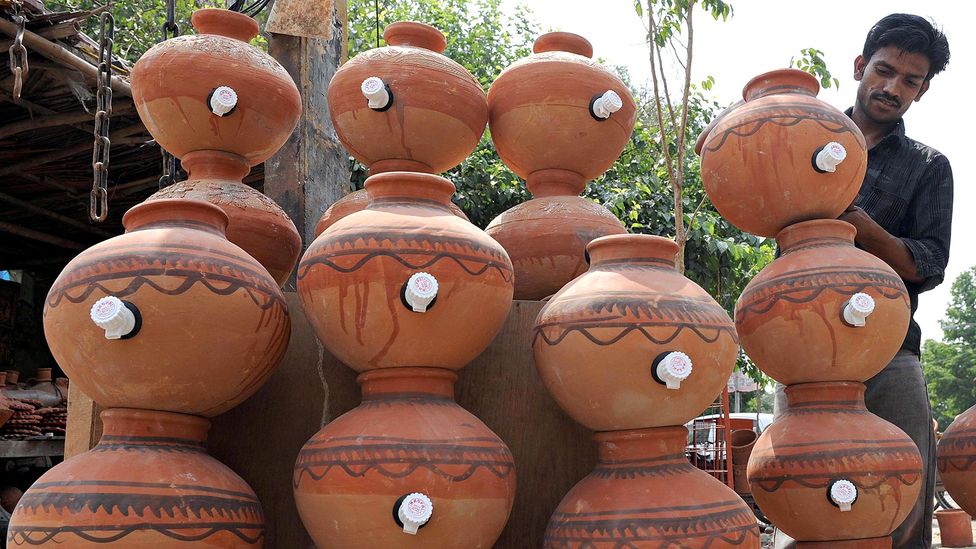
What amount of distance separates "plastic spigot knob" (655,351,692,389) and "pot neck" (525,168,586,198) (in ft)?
3.05

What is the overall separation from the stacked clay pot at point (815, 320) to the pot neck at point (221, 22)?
1.36 meters

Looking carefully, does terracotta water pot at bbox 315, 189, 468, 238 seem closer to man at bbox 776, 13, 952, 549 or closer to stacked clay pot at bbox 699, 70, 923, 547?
stacked clay pot at bbox 699, 70, 923, 547

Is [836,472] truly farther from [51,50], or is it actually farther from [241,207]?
[51,50]

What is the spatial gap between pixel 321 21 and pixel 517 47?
902 cm

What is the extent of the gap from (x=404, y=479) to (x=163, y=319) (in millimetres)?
541

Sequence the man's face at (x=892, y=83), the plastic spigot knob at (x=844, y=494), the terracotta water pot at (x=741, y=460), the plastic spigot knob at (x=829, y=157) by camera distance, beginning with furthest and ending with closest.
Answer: the terracotta water pot at (x=741, y=460) → the man's face at (x=892, y=83) → the plastic spigot knob at (x=829, y=157) → the plastic spigot knob at (x=844, y=494)

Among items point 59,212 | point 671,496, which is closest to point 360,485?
point 671,496

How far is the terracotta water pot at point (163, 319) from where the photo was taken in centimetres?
150

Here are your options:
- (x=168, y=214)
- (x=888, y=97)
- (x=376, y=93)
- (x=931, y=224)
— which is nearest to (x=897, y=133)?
(x=888, y=97)

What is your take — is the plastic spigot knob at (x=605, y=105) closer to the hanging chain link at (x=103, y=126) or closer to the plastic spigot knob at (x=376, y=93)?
the plastic spigot knob at (x=376, y=93)

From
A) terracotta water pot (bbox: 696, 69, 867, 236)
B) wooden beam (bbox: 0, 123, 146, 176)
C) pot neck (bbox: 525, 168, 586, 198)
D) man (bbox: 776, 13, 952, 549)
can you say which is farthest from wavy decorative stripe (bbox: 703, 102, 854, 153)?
wooden beam (bbox: 0, 123, 146, 176)

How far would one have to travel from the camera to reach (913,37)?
8.38 feet

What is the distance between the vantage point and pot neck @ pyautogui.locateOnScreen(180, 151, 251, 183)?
7.16ft

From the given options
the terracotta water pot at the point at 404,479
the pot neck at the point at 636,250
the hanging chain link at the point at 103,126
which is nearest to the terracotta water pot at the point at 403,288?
the terracotta water pot at the point at 404,479
